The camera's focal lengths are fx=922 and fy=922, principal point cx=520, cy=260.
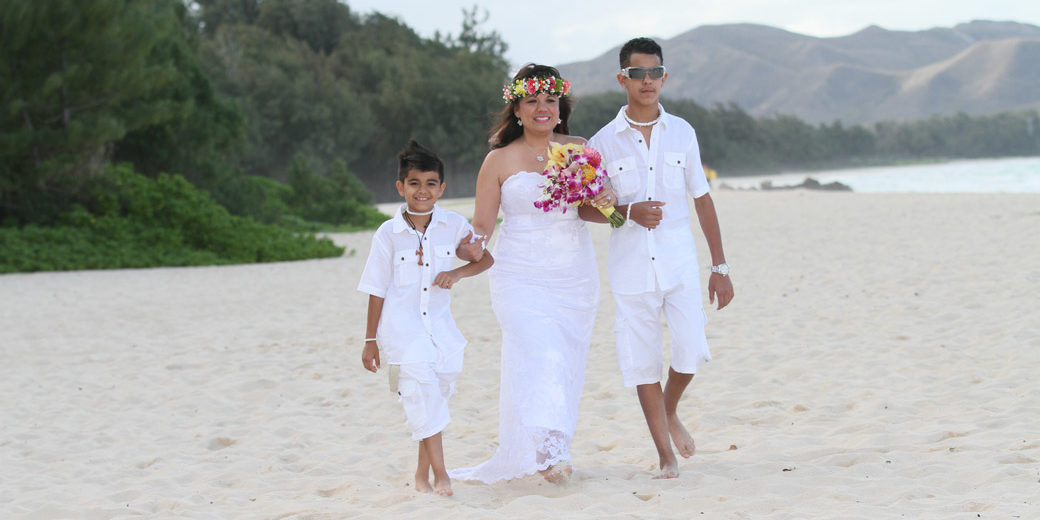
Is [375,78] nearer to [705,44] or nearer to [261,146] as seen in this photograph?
[261,146]

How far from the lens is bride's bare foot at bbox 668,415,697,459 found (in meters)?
4.36

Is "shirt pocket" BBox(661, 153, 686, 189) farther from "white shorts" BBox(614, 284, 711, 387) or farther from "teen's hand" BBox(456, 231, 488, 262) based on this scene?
"teen's hand" BBox(456, 231, 488, 262)

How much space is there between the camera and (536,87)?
4207 mm

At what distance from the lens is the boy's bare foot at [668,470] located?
165 inches

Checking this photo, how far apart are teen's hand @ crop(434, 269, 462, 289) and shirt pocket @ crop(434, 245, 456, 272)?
50 mm

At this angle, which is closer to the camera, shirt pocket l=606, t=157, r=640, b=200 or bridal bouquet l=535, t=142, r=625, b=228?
bridal bouquet l=535, t=142, r=625, b=228

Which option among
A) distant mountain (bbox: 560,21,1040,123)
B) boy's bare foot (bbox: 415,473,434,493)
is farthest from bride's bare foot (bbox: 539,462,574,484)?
distant mountain (bbox: 560,21,1040,123)

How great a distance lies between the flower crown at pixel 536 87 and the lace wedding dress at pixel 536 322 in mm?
372

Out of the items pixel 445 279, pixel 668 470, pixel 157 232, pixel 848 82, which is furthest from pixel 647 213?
pixel 848 82

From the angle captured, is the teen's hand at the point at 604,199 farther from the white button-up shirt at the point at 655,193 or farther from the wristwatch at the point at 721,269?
the wristwatch at the point at 721,269

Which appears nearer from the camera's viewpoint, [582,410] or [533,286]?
[533,286]

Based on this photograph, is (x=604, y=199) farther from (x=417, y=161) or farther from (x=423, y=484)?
(x=423, y=484)

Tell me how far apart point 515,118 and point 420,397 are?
141 centimetres

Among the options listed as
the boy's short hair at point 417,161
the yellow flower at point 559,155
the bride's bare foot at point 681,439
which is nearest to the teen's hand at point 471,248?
the boy's short hair at point 417,161
